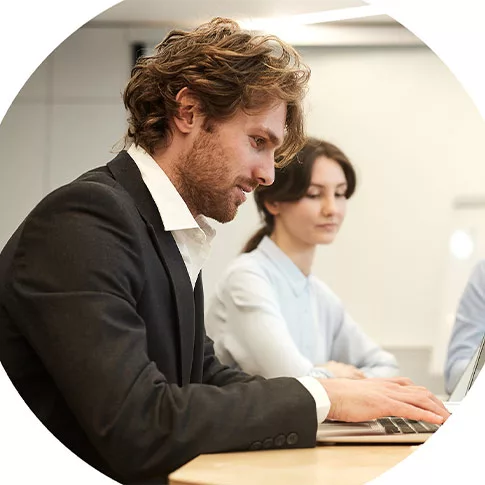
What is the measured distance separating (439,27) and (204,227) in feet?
1.51

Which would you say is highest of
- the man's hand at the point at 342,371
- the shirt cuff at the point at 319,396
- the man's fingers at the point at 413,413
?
the shirt cuff at the point at 319,396

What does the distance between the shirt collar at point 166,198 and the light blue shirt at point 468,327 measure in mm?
1273

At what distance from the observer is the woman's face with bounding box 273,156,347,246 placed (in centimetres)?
245

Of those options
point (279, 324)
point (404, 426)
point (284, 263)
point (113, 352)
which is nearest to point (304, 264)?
point (284, 263)

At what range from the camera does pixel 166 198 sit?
3.63ft

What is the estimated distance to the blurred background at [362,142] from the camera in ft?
12.2

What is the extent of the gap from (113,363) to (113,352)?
0.01 metres

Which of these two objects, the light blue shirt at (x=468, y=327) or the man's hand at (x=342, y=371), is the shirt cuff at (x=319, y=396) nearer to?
the man's hand at (x=342, y=371)

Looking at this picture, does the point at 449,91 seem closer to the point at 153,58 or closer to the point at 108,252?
the point at 153,58

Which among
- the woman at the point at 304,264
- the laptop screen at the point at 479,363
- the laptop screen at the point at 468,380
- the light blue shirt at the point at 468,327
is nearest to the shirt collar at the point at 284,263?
the woman at the point at 304,264

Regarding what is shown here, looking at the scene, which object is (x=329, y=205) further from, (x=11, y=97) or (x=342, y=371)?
(x=11, y=97)

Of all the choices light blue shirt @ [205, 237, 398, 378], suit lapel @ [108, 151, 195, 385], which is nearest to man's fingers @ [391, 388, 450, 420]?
suit lapel @ [108, 151, 195, 385]

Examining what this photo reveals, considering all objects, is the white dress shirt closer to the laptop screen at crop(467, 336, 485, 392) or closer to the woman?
the laptop screen at crop(467, 336, 485, 392)

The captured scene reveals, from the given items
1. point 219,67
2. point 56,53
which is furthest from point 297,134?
point 56,53
